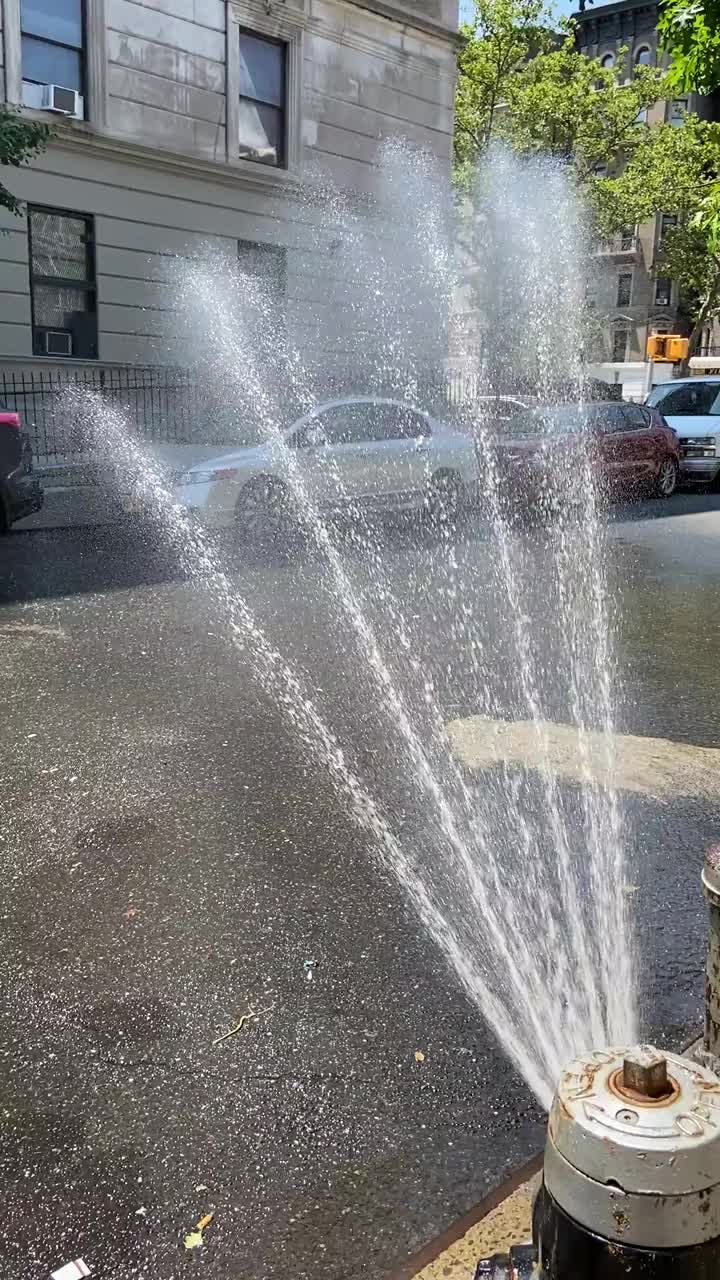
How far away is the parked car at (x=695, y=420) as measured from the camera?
720 inches

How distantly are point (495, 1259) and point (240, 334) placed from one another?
2407 cm

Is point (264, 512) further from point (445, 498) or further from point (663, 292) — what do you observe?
point (663, 292)

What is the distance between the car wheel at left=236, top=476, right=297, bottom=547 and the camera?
1159 cm

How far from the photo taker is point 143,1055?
2.88 m

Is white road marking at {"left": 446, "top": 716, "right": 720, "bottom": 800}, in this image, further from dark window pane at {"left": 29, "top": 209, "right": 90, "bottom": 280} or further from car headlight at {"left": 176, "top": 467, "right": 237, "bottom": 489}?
dark window pane at {"left": 29, "top": 209, "right": 90, "bottom": 280}

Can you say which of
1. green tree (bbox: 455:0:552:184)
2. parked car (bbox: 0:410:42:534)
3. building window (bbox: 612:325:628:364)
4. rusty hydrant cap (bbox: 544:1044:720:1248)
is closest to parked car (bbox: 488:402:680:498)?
parked car (bbox: 0:410:42:534)

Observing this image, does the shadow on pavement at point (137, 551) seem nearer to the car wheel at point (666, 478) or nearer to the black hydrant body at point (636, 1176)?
the car wheel at point (666, 478)

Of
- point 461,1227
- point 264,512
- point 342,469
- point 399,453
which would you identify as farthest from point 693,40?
point 461,1227

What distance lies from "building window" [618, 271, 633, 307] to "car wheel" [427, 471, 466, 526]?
47.6 m

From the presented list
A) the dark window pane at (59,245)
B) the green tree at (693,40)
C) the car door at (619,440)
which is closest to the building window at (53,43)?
the dark window pane at (59,245)

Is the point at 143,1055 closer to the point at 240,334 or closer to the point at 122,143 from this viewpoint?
the point at 122,143

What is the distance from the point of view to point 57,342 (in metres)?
19.7

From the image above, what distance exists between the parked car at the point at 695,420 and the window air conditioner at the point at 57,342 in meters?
10.7

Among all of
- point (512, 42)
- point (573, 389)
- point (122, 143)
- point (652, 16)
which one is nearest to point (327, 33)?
point (122, 143)
